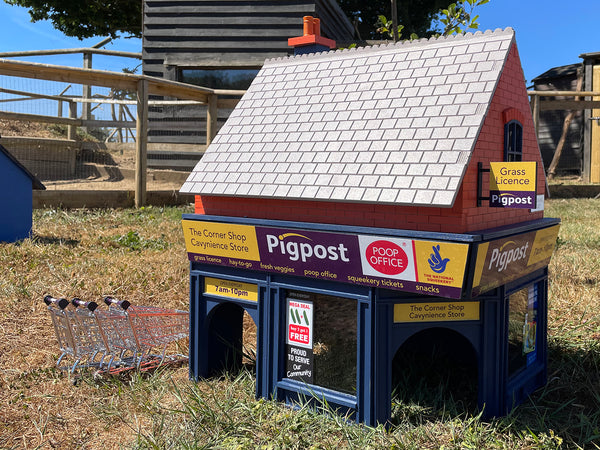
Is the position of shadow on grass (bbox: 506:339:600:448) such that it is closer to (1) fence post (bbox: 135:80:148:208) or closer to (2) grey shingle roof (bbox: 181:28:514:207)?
(2) grey shingle roof (bbox: 181:28:514:207)

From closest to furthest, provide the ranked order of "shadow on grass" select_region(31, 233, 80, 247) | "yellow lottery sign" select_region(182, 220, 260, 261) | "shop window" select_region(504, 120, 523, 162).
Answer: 1. "shop window" select_region(504, 120, 523, 162)
2. "yellow lottery sign" select_region(182, 220, 260, 261)
3. "shadow on grass" select_region(31, 233, 80, 247)

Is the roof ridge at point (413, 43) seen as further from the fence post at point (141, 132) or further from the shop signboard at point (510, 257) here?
the fence post at point (141, 132)

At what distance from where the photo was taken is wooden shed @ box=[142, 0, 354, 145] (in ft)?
50.3

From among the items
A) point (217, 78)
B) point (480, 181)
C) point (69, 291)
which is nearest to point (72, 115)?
point (217, 78)

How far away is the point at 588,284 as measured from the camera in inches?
299

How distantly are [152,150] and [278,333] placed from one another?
12583 millimetres

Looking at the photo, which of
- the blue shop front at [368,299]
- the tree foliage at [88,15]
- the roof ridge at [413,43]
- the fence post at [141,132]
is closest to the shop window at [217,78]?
the fence post at [141,132]

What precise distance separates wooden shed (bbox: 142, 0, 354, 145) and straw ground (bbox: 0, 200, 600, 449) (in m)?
8.72

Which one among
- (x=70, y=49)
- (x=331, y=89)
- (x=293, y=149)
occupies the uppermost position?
(x=70, y=49)

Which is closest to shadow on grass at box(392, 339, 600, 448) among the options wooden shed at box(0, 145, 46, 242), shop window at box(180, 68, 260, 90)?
wooden shed at box(0, 145, 46, 242)

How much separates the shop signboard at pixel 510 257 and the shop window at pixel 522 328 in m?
0.29

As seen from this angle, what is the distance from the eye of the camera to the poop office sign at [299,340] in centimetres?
449

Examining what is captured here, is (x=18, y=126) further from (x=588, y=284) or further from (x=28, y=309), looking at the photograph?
(x=588, y=284)

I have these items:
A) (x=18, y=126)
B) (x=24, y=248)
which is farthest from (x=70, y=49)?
(x=24, y=248)
